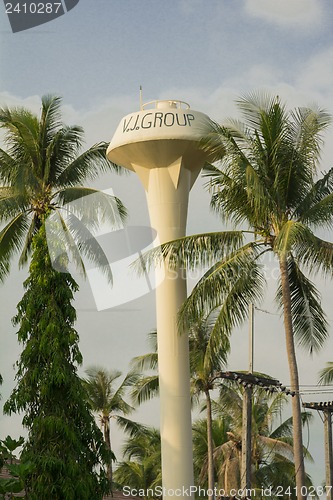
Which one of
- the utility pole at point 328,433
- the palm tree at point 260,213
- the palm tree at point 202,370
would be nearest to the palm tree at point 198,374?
the palm tree at point 202,370

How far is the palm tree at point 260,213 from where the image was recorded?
19.8 m

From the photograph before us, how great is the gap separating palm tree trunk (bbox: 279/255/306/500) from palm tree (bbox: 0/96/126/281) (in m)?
5.57

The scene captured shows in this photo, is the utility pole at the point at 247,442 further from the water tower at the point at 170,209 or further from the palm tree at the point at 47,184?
the palm tree at the point at 47,184

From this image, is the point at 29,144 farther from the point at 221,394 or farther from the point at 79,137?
the point at 221,394

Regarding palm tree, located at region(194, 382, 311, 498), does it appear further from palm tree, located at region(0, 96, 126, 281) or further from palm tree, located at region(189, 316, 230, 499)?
palm tree, located at region(0, 96, 126, 281)

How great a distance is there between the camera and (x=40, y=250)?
18.9 metres

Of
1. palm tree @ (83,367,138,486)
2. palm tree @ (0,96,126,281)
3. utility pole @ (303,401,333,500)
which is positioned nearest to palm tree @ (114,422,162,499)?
palm tree @ (83,367,138,486)

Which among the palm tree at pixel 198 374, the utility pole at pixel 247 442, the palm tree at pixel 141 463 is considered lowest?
the utility pole at pixel 247 442

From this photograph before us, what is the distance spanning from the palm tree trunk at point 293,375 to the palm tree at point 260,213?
23mm

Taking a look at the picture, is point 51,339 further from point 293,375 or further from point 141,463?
point 141,463

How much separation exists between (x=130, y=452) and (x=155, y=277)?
968 inches

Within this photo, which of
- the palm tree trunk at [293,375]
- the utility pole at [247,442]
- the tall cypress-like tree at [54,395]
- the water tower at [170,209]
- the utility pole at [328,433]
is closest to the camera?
the tall cypress-like tree at [54,395]

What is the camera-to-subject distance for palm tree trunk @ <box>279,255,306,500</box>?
1903 cm

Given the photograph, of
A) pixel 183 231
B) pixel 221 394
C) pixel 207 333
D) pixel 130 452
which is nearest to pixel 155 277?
pixel 183 231
